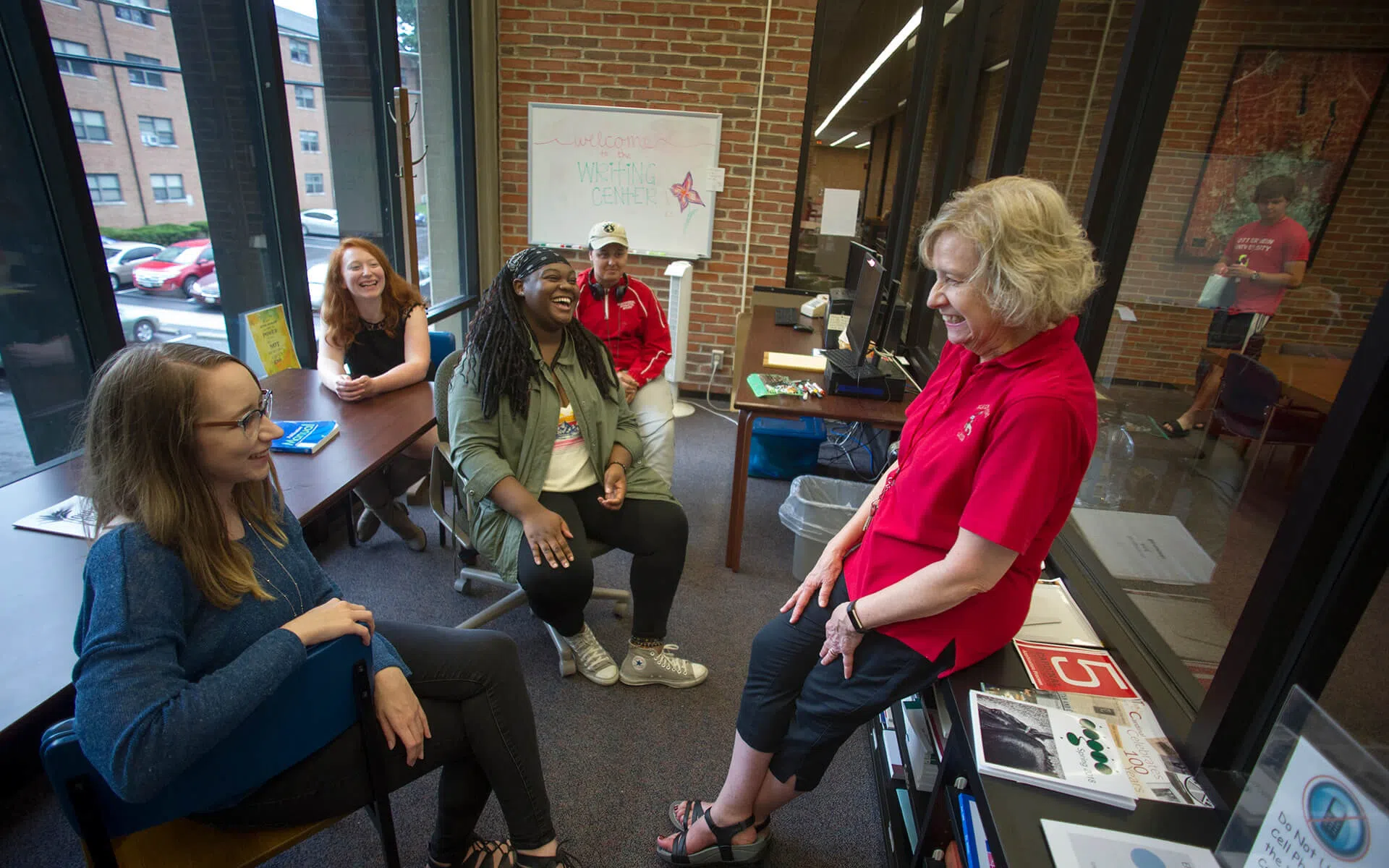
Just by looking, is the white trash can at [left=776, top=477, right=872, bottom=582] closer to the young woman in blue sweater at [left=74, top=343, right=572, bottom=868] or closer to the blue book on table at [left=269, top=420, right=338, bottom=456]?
the young woman in blue sweater at [left=74, top=343, right=572, bottom=868]

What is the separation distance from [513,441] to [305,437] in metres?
0.57

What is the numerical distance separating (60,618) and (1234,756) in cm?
191

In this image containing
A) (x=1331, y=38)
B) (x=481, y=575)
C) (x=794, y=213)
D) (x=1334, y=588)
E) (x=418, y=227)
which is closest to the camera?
(x=1334, y=588)

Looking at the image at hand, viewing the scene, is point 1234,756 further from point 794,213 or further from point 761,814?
→ point 794,213

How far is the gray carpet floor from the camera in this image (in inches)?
62.8

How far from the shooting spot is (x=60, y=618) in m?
1.16

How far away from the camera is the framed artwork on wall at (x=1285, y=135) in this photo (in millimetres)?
1253

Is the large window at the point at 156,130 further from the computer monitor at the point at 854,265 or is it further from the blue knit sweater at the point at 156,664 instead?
the computer monitor at the point at 854,265

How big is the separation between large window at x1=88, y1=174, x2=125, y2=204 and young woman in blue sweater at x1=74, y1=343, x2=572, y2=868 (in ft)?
4.64

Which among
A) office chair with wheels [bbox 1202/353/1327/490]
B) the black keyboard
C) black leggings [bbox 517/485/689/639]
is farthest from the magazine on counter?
the black keyboard

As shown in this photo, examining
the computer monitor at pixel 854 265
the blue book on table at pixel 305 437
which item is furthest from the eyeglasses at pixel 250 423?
the computer monitor at pixel 854 265

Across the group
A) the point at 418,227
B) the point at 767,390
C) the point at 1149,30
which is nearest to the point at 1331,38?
the point at 1149,30

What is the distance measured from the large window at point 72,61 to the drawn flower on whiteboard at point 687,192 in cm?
284

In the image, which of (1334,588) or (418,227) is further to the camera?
(418,227)
